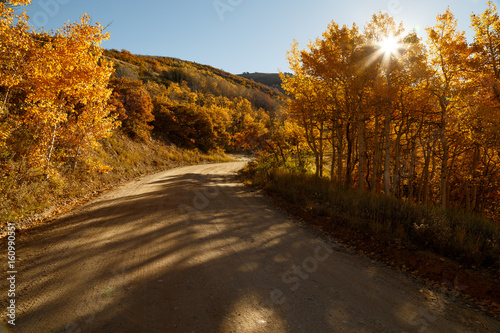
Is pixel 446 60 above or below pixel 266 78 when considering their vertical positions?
below

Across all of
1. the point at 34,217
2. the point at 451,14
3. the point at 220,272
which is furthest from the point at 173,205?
the point at 451,14

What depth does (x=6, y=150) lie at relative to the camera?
27.8 feet

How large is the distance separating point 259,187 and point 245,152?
35355mm

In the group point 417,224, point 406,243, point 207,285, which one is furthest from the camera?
point 417,224

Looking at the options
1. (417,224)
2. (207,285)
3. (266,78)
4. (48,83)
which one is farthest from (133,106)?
(266,78)

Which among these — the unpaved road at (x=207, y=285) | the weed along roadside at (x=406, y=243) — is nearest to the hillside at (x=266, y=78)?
the weed along roadside at (x=406, y=243)

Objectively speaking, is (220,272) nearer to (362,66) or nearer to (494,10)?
(362,66)

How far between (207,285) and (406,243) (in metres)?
5.32

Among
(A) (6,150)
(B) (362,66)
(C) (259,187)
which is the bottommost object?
(C) (259,187)

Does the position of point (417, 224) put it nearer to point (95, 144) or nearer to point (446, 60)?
point (446, 60)

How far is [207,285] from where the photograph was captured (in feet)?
13.3

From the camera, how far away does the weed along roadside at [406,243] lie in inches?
184

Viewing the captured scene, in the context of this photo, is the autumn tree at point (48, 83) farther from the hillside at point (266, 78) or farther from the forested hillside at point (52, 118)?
the hillside at point (266, 78)

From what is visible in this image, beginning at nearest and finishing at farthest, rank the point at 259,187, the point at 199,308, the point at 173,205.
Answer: the point at 199,308
the point at 173,205
the point at 259,187
